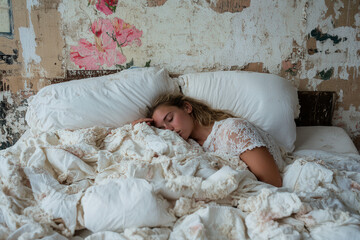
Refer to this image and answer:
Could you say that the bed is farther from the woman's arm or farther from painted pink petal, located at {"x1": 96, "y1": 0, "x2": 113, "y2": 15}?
painted pink petal, located at {"x1": 96, "y1": 0, "x2": 113, "y2": 15}

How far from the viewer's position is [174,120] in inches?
57.5

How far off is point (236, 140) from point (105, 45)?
1101 millimetres

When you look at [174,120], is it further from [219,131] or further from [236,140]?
[236,140]

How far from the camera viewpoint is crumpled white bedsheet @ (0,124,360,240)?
2.89ft

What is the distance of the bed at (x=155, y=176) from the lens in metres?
0.89

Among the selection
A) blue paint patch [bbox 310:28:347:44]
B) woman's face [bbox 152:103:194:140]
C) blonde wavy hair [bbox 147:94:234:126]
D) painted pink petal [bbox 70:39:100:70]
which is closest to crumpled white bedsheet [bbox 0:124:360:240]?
woman's face [bbox 152:103:194:140]

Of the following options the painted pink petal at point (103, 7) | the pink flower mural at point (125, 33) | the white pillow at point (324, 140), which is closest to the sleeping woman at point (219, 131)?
the white pillow at point (324, 140)

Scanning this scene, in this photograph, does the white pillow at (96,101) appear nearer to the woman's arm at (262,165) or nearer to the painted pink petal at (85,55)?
the painted pink petal at (85,55)

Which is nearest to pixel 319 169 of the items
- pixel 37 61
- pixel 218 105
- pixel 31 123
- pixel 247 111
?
pixel 247 111

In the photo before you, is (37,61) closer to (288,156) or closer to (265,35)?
(265,35)

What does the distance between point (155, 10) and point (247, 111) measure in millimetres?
865

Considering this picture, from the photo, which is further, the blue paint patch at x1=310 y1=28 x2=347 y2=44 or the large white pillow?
the blue paint patch at x1=310 y1=28 x2=347 y2=44

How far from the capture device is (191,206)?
974 millimetres

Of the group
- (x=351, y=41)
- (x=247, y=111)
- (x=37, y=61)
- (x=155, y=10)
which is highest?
(x=155, y=10)
